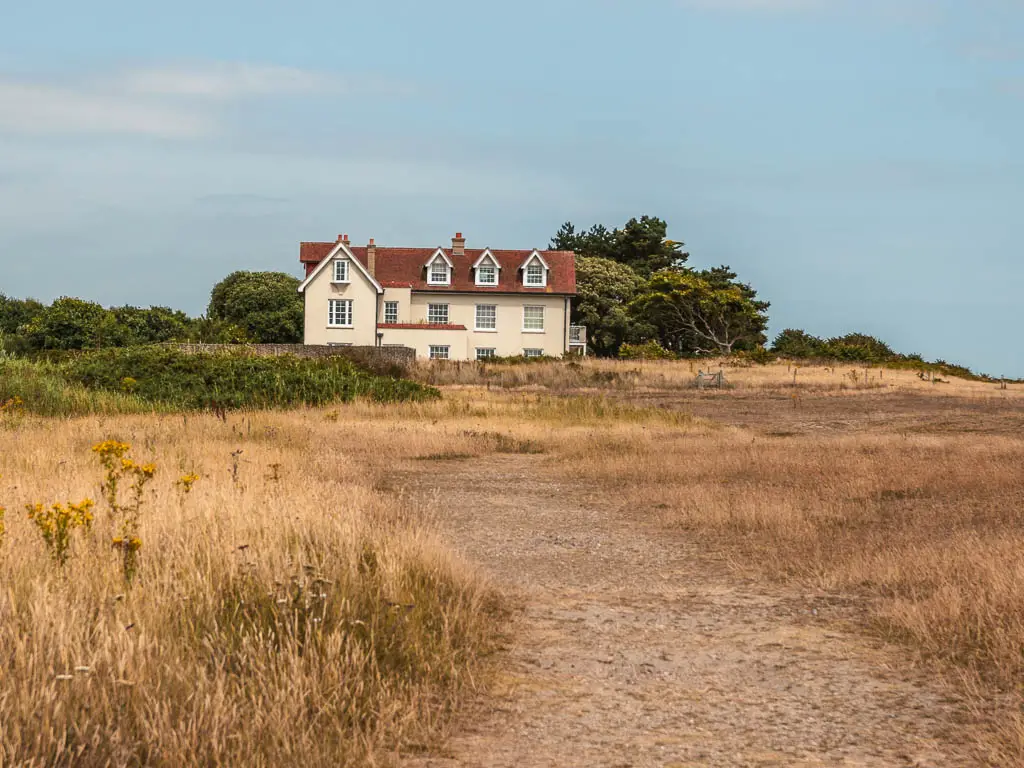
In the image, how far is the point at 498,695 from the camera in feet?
20.2

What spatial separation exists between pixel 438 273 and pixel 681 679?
57.5m

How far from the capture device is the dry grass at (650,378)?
1673 inches

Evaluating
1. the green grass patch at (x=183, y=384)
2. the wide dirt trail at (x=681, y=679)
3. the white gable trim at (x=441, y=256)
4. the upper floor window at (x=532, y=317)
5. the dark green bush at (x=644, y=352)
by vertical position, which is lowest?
the wide dirt trail at (x=681, y=679)

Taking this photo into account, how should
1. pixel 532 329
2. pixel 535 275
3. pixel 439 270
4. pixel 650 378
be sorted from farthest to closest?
1. pixel 535 275
2. pixel 532 329
3. pixel 439 270
4. pixel 650 378

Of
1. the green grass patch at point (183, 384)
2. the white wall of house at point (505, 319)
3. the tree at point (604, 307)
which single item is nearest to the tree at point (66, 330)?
the white wall of house at point (505, 319)

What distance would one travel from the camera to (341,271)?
5941 cm

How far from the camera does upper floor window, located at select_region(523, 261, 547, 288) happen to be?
210 ft

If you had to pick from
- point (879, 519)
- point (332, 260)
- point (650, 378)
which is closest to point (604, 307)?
point (332, 260)

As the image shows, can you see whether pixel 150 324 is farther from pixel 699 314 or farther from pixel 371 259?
pixel 699 314

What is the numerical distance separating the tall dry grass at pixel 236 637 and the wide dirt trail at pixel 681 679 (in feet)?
1.45

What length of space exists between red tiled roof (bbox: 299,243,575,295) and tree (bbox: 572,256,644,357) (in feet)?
20.9

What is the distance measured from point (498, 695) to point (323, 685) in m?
1.07

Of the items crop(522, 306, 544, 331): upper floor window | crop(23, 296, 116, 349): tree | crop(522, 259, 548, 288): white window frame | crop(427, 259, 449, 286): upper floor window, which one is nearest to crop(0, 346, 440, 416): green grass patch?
crop(23, 296, 116, 349): tree

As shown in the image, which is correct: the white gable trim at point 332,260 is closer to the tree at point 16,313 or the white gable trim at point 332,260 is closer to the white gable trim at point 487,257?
the white gable trim at point 487,257
